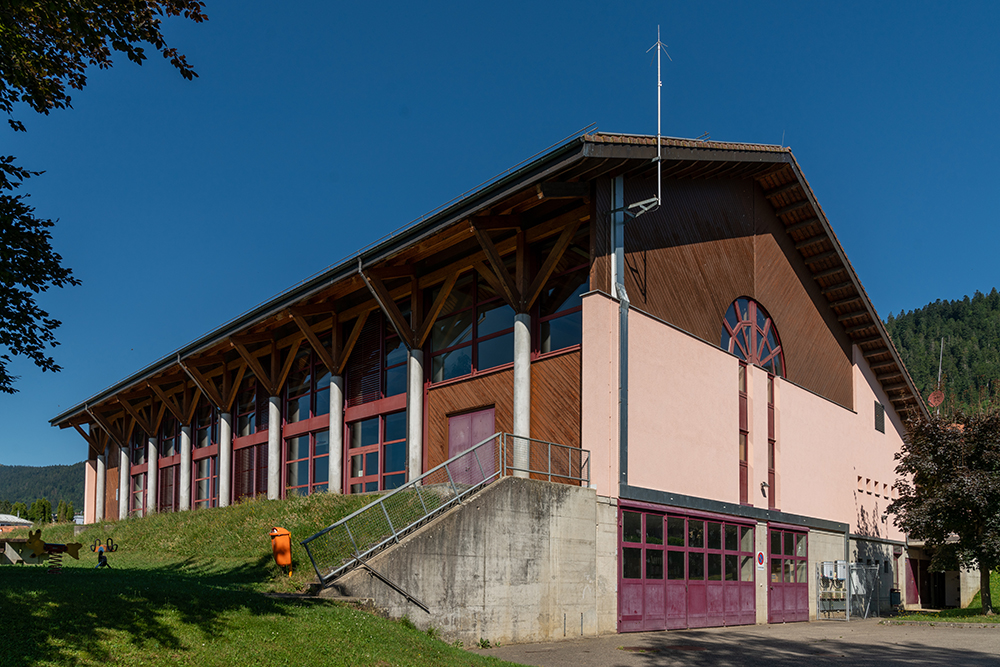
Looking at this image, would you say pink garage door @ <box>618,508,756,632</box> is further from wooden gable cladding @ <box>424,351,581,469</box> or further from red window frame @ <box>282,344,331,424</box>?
red window frame @ <box>282,344,331,424</box>

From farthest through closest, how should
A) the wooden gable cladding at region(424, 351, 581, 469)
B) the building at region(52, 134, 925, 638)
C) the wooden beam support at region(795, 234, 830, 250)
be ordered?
the wooden beam support at region(795, 234, 830, 250) < the wooden gable cladding at region(424, 351, 581, 469) < the building at region(52, 134, 925, 638)

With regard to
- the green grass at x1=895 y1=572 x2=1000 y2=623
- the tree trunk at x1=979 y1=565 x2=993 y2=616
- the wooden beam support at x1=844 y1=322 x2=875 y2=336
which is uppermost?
the wooden beam support at x1=844 y1=322 x2=875 y2=336

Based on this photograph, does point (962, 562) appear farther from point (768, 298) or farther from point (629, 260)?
point (629, 260)

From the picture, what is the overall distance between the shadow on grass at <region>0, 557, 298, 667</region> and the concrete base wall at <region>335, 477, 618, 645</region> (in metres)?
2.49

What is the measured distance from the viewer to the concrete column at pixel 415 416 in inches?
927

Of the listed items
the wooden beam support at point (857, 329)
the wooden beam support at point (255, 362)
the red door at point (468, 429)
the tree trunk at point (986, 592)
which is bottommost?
the tree trunk at point (986, 592)

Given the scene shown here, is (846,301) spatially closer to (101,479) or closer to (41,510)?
(101,479)

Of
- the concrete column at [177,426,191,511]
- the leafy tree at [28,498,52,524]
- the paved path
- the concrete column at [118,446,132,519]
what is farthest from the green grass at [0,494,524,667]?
the leafy tree at [28,498,52,524]

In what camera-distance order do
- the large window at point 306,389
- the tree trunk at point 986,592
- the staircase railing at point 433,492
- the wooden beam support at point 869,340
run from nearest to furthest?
the staircase railing at point 433,492 → the tree trunk at point 986,592 → the large window at point 306,389 → the wooden beam support at point 869,340

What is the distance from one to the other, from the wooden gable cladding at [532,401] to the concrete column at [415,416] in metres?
0.25

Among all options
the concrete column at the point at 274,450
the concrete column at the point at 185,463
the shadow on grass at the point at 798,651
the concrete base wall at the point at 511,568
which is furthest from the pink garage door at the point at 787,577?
the concrete column at the point at 185,463

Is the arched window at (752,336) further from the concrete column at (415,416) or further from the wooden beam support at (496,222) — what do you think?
the concrete column at (415,416)

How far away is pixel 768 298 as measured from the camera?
25969 millimetres

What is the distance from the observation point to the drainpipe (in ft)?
60.7
